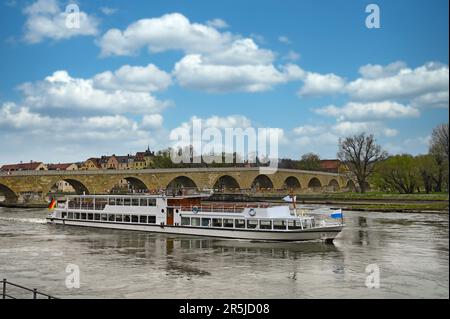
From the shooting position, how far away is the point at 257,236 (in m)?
44.4

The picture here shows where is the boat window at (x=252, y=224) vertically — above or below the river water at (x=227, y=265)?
above

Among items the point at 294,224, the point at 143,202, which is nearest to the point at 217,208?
the point at 294,224

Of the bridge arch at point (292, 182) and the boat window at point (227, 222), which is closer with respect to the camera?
the boat window at point (227, 222)

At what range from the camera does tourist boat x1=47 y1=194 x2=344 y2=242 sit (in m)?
42.8

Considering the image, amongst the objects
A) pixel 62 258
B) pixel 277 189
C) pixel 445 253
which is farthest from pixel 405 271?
pixel 277 189

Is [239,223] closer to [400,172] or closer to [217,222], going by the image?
[217,222]

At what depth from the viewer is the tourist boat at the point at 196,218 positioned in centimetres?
4284

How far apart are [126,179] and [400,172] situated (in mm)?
55555

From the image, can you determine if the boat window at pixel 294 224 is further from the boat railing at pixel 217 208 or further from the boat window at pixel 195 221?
the boat window at pixel 195 221

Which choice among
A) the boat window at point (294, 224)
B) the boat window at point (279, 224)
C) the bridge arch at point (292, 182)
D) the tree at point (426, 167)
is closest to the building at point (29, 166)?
the bridge arch at point (292, 182)

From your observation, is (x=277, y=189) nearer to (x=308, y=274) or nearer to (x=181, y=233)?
(x=181, y=233)

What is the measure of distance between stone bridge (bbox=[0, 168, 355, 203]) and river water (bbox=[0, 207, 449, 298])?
992 inches
